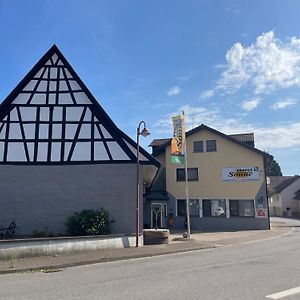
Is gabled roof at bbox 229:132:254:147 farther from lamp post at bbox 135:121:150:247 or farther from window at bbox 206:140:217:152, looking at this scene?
lamp post at bbox 135:121:150:247

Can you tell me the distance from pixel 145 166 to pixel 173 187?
55.4 feet

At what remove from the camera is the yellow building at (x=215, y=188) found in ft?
112

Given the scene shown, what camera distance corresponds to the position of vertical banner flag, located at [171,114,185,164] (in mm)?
25203

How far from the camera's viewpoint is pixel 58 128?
64.3 ft

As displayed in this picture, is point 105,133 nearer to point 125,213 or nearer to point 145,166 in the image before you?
point 145,166

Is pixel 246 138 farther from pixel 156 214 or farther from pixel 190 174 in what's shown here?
pixel 156 214

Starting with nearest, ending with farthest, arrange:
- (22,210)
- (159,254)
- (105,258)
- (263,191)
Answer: (105,258) → (159,254) → (22,210) → (263,191)

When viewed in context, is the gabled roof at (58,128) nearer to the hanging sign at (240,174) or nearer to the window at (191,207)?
the hanging sign at (240,174)

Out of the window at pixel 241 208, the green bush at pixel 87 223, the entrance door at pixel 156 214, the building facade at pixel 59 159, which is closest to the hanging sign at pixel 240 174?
the window at pixel 241 208

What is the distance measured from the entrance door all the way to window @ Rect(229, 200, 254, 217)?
Result: 6472mm

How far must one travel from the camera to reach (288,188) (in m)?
64.8

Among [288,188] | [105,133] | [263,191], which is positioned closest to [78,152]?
[105,133]

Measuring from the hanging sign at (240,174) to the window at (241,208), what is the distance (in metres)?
2.07

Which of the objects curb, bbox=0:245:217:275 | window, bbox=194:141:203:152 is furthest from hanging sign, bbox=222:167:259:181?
curb, bbox=0:245:217:275
